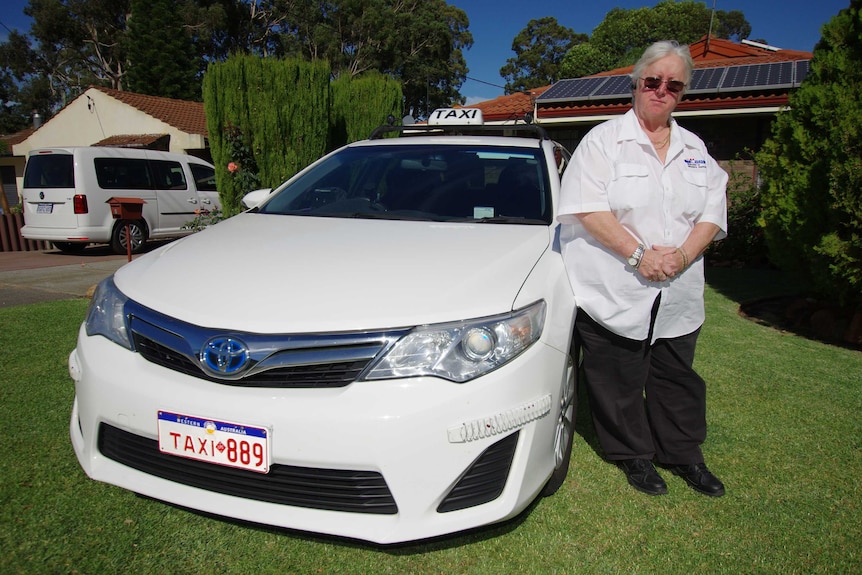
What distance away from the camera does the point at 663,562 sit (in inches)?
79.4

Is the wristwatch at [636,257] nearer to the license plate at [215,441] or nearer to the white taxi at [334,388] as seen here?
the white taxi at [334,388]

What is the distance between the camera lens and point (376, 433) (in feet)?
5.40

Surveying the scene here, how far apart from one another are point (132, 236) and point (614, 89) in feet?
29.0

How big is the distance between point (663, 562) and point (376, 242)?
159cm

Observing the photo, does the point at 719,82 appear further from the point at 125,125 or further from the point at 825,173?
the point at 125,125

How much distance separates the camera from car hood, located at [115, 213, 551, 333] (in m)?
1.80

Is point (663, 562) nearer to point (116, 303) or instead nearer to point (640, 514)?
point (640, 514)

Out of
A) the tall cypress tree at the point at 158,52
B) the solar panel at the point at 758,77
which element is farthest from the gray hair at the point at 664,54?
the tall cypress tree at the point at 158,52

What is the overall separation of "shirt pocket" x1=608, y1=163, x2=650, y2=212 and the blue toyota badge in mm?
1501

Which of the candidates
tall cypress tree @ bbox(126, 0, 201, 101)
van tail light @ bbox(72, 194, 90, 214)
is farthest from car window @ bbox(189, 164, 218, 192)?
tall cypress tree @ bbox(126, 0, 201, 101)

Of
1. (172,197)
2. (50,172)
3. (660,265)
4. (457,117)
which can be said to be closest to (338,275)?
(660,265)

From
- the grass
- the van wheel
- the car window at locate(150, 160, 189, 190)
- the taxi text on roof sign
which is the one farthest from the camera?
the car window at locate(150, 160, 189, 190)

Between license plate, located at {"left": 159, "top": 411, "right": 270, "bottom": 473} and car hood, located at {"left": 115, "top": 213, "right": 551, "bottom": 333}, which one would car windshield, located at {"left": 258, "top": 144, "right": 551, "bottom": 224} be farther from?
license plate, located at {"left": 159, "top": 411, "right": 270, "bottom": 473}

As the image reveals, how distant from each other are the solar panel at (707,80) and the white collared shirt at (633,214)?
24.3 ft
